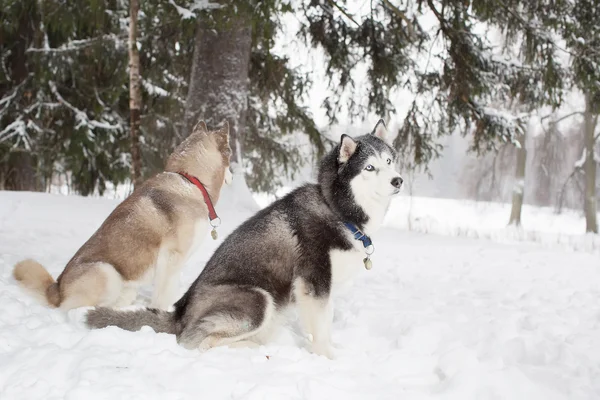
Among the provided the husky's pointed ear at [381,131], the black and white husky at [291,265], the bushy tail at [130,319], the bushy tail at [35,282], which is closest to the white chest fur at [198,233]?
the black and white husky at [291,265]

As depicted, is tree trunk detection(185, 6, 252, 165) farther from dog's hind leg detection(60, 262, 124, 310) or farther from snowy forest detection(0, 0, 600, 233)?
dog's hind leg detection(60, 262, 124, 310)

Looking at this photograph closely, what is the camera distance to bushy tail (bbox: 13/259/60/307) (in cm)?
382

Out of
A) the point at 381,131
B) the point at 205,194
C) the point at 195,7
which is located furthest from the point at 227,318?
the point at 195,7

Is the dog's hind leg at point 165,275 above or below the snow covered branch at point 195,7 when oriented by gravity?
below

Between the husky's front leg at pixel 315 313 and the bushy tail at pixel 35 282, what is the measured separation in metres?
2.03

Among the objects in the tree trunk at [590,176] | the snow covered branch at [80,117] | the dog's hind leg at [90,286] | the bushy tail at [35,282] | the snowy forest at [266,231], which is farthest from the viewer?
the tree trunk at [590,176]

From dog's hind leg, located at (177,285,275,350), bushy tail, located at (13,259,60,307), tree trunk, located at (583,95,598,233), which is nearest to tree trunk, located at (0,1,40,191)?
bushy tail, located at (13,259,60,307)

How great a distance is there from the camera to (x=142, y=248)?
12.8ft

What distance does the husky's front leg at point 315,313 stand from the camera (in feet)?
10.6

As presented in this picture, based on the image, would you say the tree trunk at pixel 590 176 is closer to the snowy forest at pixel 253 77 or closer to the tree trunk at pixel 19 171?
the snowy forest at pixel 253 77

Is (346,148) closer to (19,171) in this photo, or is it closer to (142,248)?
(142,248)

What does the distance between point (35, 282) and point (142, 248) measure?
90cm

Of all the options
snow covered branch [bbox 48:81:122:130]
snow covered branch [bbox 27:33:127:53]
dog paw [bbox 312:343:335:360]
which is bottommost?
dog paw [bbox 312:343:335:360]

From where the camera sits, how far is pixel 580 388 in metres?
2.85
